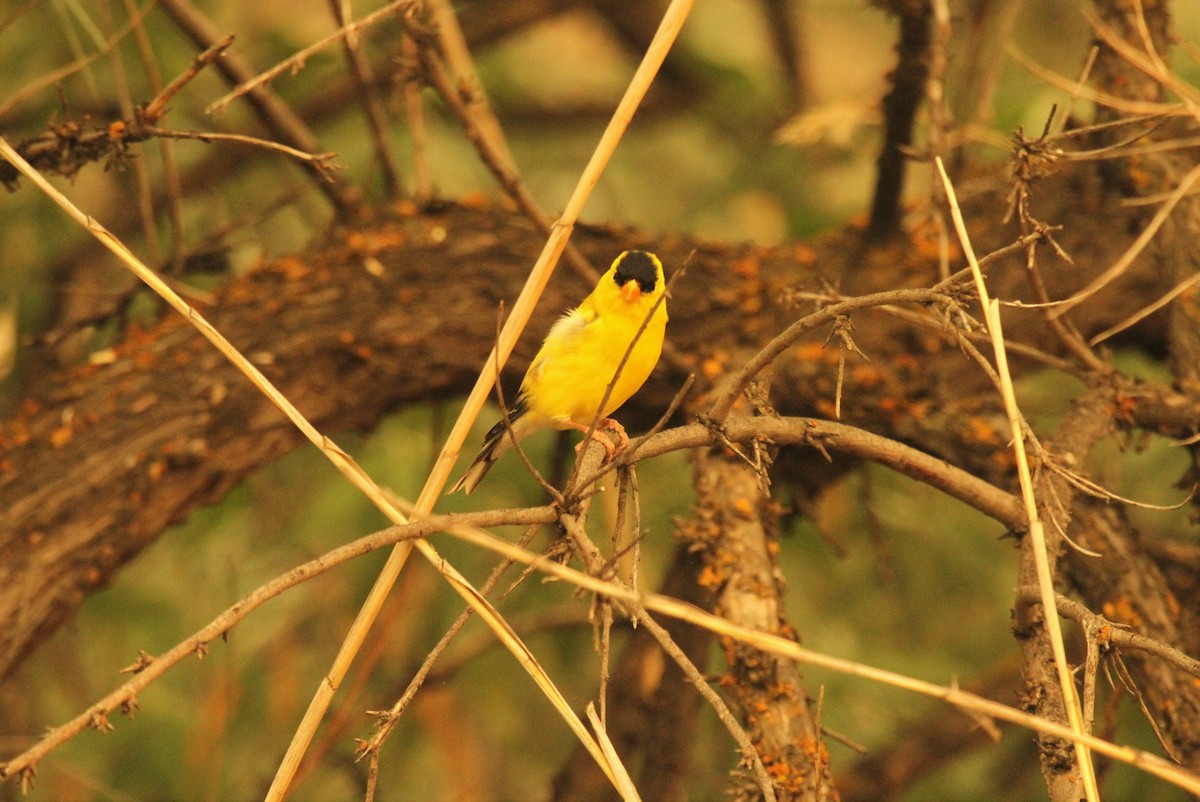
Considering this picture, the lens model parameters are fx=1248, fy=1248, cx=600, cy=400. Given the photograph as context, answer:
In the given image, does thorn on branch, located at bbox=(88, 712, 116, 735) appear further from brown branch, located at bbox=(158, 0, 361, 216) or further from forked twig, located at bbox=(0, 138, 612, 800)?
brown branch, located at bbox=(158, 0, 361, 216)

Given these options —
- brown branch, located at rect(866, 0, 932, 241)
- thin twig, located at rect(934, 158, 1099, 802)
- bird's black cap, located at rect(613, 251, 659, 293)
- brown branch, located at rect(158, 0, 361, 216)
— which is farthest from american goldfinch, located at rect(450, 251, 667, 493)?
thin twig, located at rect(934, 158, 1099, 802)

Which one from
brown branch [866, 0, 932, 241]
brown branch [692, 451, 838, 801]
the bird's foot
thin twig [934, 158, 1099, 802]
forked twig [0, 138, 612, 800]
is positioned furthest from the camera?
brown branch [866, 0, 932, 241]

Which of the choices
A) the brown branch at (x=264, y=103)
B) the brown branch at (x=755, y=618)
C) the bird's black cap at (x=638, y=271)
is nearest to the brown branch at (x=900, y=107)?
the bird's black cap at (x=638, y=271)

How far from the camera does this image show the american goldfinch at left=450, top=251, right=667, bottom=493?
111 inches

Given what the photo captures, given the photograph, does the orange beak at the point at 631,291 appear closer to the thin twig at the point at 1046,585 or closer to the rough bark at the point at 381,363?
the rough bark at the point at 381,363

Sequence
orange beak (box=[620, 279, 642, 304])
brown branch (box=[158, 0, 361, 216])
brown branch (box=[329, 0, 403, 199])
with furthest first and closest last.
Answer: brown branch (box=[329, 0, 403, 199]) → brown branch (box=[158, 0, 361, 216]) → orange beak (box=[620, 279, 642, 304])

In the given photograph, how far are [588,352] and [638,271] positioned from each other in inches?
8.9

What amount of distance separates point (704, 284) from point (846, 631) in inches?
73.5

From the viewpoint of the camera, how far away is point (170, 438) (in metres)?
3.06

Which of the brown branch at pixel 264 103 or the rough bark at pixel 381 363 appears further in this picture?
the brown branch at pixel 264 103

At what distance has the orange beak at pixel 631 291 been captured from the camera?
2814 mm

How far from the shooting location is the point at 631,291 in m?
2.81

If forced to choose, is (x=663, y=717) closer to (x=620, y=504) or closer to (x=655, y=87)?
(x=620, y=504)

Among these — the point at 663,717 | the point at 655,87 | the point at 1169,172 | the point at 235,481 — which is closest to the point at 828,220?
the point at 655,87
